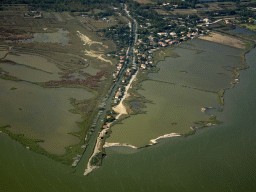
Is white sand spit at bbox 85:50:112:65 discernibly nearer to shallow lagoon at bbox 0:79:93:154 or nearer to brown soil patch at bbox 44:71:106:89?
brown soil patch at bbox 44:71:106:89

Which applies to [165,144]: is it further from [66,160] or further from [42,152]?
[42,152]

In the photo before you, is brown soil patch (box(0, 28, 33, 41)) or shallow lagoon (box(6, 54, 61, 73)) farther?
brown soil patch (box(0, 28, 33, 41))

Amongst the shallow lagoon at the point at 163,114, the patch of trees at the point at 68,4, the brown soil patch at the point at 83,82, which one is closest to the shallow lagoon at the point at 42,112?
the brown soil patch at the point at 83,82

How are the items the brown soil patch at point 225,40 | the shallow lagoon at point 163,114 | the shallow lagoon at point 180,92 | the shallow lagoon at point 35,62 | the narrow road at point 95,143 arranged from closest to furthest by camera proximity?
the narrow road at point 95,143 < the shallow lagoon at point 163,114 < the shallow lagoon at point 180,92 < the shallow lagoon at point 35,62 < the brown soil patch at point 225,40

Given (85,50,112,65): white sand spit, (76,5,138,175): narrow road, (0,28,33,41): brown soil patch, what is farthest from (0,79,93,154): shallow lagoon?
(0,28,33,41): brown soil patch

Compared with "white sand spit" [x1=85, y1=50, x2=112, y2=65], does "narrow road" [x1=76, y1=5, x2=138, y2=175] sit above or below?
below

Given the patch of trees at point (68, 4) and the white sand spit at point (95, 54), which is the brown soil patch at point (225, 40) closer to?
the white sand spit at point (95, 54)

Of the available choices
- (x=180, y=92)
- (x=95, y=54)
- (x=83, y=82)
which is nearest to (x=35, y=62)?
(x=83, y=82)
